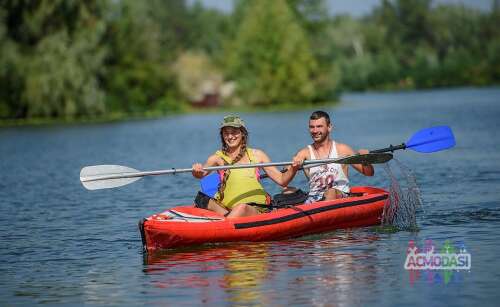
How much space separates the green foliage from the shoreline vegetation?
6 centimetres

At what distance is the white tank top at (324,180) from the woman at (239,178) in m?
0.69

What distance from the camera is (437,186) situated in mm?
18859

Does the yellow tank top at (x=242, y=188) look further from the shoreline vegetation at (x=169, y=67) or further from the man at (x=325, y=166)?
the shoreline vegetation at (x=169, y=67)

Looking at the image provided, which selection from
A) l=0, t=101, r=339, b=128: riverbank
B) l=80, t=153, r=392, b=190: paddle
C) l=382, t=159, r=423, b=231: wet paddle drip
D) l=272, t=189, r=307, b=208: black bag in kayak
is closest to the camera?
l=80, t=153, r=392, b=190: paddle

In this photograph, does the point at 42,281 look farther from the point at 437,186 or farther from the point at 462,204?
the point at 437,186

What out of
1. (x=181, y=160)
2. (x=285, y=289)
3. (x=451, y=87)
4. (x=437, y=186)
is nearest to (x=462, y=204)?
(x=437, y=186)

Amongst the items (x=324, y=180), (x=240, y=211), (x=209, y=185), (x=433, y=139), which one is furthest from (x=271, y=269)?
(x=433, y=139)

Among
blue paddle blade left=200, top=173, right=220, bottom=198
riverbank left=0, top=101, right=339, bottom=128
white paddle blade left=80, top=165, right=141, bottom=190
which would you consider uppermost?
riverbank left=0, top=101, right=339, bottom=128

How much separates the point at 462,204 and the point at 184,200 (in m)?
4.83

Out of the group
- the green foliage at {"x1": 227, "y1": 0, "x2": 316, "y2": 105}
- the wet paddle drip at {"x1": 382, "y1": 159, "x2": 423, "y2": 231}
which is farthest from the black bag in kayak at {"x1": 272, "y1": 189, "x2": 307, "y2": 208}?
the green foliage at {"x1": 227, "y1": 0, "x2": 316, "y2": 105}

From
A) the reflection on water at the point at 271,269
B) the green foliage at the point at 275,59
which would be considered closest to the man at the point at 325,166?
the reflection on water at the point at 271,269

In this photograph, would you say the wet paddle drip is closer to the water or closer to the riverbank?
the water

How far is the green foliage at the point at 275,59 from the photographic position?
6612 centimetres

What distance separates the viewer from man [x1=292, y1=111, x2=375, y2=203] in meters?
13.3
